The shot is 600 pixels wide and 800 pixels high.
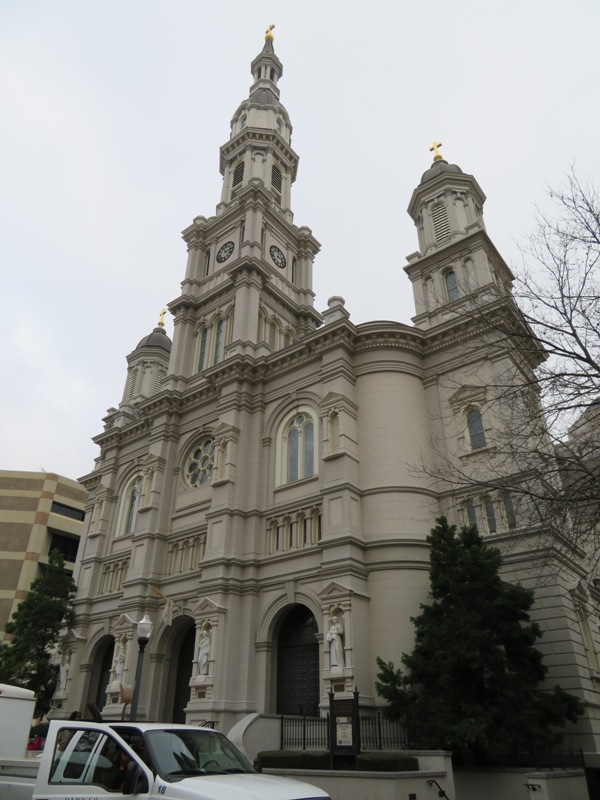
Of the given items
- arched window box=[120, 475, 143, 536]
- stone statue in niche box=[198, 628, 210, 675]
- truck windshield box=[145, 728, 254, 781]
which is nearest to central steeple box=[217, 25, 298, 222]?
arched window box=[120, 475, 143, 536]

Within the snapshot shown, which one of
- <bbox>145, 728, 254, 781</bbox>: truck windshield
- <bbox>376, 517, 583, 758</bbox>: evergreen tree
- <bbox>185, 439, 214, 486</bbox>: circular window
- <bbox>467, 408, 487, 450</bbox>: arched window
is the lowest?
<bbox>145, 728, 254, 781</bbox>: truck windshield

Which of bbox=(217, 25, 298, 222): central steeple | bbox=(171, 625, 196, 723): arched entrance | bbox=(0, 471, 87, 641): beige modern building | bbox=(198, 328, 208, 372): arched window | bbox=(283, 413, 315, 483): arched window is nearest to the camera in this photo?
bbox=(171, 625, 196, 723): arched entrance

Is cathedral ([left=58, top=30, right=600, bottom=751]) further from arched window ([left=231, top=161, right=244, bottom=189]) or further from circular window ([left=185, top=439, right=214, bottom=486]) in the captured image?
arched window ([left=231, top=161, right=244, bottom=189])

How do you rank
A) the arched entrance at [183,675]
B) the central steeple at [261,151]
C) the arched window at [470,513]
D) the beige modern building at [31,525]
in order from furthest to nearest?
1. the beige modern building at [31,525]
2. the central steeple at [261,151]
3. the arched entrance at [183,675]
4. the arched window at [470,513]

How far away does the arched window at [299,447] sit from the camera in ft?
88.7

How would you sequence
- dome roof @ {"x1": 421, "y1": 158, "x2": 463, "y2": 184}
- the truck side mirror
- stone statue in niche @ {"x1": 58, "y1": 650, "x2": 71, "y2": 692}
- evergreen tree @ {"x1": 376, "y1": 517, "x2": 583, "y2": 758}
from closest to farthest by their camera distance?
the truck side mirror, evergreen tree @ {"x1": 376, "y1": 517, "x2": 583, "y2": 758}, stone statue in niche @ {"x1": 58, "y1": 650, "x2": 71, "y2": 692}, dome roof @ {"x1": 421, "y1": 158, "x2": 463, "y2": 184}

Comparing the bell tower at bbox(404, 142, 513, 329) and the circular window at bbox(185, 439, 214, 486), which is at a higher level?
the bell tower at bbox(404, 142, 513, 329)

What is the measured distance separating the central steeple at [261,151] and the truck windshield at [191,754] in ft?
120

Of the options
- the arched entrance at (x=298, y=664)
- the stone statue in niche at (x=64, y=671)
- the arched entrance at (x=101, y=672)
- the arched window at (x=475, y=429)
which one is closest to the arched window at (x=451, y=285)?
the arched window at (x=475, y=429)

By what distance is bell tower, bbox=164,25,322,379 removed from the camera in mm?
34969

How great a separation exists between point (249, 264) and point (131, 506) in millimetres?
16038

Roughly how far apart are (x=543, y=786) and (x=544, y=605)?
22.2 ft

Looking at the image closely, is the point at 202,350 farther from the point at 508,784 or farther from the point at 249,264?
the point at 508,784

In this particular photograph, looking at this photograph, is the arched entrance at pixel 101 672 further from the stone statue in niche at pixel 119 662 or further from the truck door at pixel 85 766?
the truck door at pixel 85 766
